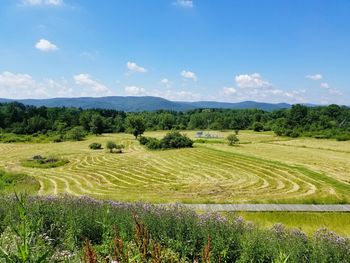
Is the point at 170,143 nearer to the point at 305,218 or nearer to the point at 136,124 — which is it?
the point at 136,124

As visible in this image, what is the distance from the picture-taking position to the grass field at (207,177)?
1024 inches

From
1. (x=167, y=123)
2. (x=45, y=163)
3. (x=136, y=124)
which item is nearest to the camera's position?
(x=45, y=163)

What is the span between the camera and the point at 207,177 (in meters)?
36.0

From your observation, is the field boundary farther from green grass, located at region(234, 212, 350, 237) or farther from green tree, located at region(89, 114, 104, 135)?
green tree, located at region(89, 114, 104, 135)

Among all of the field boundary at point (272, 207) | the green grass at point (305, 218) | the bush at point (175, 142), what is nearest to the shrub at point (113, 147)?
the bush at point (175, 142)

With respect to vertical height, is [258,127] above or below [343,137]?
below

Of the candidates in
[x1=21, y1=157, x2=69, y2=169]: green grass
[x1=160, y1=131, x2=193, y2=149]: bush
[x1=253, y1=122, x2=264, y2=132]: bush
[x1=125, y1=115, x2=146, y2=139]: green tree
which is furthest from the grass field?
[x1=253, y1=122, x2=264, y2=132]: bush

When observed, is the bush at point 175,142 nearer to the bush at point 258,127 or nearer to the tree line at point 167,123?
the tree line at point 167,123

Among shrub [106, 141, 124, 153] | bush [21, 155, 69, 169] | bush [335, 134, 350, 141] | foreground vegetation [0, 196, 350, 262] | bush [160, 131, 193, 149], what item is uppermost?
foreground vegetation [0, 196, 350, 262]

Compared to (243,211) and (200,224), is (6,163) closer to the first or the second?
(243,211)

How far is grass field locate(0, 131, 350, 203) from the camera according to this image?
85.3 ft

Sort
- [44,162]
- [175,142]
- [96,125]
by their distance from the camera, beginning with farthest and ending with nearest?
[96,125]
[175,142]
[44,162]

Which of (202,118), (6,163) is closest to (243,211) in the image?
(6,163)

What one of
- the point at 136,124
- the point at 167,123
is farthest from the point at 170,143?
the point at 167,123
